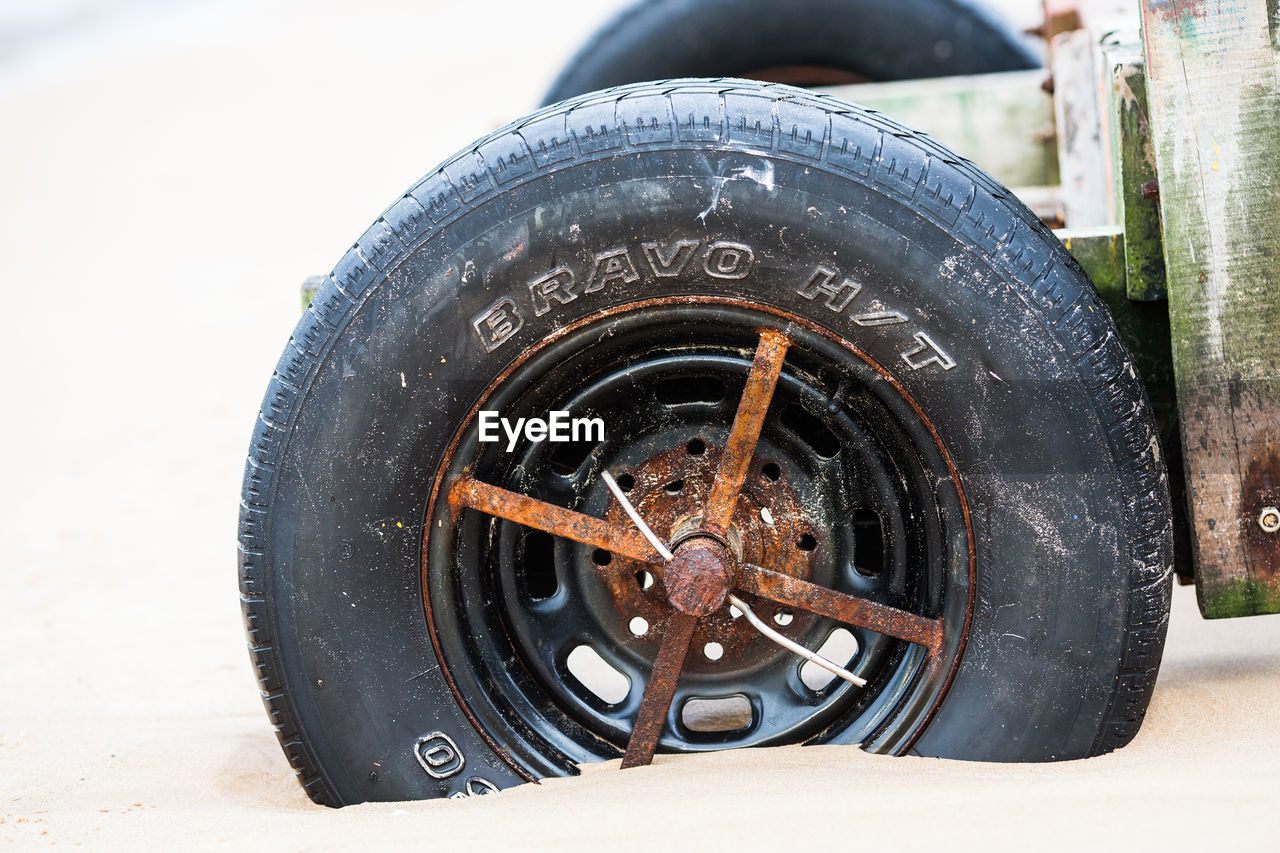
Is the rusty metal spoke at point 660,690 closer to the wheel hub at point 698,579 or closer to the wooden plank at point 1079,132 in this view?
the wheel hub at point 698,579

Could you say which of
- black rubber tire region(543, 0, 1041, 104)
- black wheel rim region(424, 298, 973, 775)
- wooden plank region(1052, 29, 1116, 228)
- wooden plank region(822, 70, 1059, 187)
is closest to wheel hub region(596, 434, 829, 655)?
black wheel rim region(424, 298, 973, 775)

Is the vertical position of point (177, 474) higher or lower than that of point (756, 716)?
higher

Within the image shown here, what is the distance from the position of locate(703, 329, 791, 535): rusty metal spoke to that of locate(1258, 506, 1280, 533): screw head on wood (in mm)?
862

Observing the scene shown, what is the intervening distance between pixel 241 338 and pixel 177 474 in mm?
3357

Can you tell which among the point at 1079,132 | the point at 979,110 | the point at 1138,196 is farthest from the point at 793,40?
the point at 1138,196

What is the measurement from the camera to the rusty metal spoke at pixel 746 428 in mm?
1899

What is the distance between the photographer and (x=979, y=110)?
3783 millimetres

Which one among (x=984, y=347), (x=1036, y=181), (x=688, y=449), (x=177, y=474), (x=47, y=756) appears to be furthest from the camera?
(x=177, y=474)

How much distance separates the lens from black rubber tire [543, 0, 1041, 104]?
4395 mm

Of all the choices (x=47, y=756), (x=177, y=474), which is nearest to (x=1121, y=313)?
(x=47, y=756)

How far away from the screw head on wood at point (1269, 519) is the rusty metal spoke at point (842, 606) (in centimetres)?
59

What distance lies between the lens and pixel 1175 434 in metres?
2.18

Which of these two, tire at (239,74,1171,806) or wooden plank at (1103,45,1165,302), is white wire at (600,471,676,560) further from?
wooden plank at (1103,45,1165,302)

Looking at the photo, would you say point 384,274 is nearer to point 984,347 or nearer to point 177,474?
point 984,347
